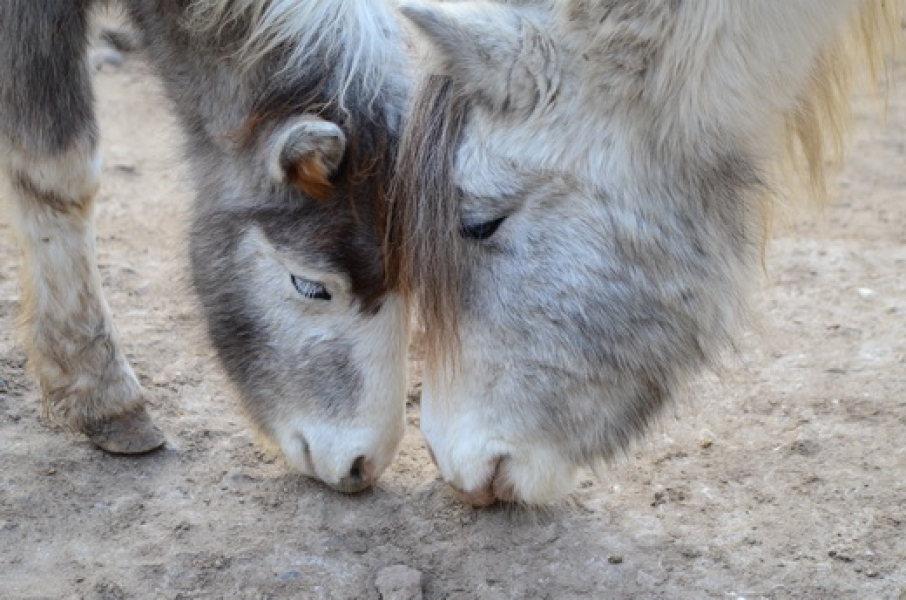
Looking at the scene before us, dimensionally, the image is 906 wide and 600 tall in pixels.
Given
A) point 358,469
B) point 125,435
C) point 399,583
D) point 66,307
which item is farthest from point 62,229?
point 399,583

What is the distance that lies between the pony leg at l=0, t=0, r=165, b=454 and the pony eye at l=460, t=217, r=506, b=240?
131 cm

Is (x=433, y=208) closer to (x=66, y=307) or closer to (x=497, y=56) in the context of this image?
(x=497, y=56)

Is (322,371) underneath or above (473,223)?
underneath

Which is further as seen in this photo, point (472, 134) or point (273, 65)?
point (273, 65)

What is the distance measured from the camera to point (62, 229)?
3.88 metres

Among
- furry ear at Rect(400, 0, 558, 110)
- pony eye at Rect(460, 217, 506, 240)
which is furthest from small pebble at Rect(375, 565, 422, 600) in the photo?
furry ear at Rect(400, 0, 558, 110)

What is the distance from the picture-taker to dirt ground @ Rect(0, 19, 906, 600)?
3.22 m

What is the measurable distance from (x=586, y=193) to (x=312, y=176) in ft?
2.40

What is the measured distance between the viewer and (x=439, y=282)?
3.09m

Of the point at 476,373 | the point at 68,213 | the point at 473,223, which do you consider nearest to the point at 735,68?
the point at 473,223

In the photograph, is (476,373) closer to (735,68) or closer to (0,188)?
(735,68)

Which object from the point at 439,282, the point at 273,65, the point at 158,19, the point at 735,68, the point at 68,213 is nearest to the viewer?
the point at 735,68

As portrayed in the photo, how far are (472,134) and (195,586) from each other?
132 centimetres

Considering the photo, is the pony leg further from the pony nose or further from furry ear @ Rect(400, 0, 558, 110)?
furry ear @ Rect(400, 0, 558, 110)
